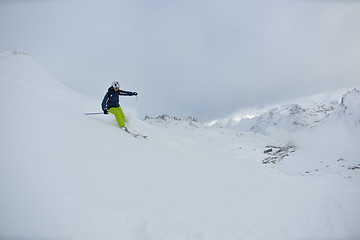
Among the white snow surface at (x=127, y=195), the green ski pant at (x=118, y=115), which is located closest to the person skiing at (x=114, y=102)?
the green ski pant at (x=118, y=115)

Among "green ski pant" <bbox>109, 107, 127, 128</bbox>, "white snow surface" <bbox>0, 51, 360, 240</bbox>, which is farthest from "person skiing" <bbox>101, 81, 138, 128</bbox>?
"white snow surface" <bbox>0, 51, 360, 240</bbox>

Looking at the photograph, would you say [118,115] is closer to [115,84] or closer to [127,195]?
[115,84]

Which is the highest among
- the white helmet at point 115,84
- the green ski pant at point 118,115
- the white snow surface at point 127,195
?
the white helmet at point 115,84

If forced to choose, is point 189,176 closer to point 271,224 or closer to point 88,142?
point 271,224

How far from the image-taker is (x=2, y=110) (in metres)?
5.18

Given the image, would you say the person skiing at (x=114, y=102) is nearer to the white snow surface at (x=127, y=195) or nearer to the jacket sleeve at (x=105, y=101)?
the jacket sleeve at (x=105, y=101)

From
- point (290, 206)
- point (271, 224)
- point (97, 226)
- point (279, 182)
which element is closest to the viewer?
point (97, 226)

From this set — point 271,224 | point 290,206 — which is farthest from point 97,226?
point 290,206

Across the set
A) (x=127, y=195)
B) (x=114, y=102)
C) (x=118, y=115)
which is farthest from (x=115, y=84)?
(x=127, y=195)

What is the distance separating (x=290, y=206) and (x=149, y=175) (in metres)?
4.08

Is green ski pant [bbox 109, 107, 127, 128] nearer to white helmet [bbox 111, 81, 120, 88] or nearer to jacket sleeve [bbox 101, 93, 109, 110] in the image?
jacket sleeve [bbox 101, 93, 109, 110]

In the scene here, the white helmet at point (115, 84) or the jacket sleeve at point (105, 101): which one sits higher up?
the white helmet at point (115, 84)

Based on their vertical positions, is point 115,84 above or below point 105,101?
above

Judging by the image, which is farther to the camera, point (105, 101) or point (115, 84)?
point (115, 84)
